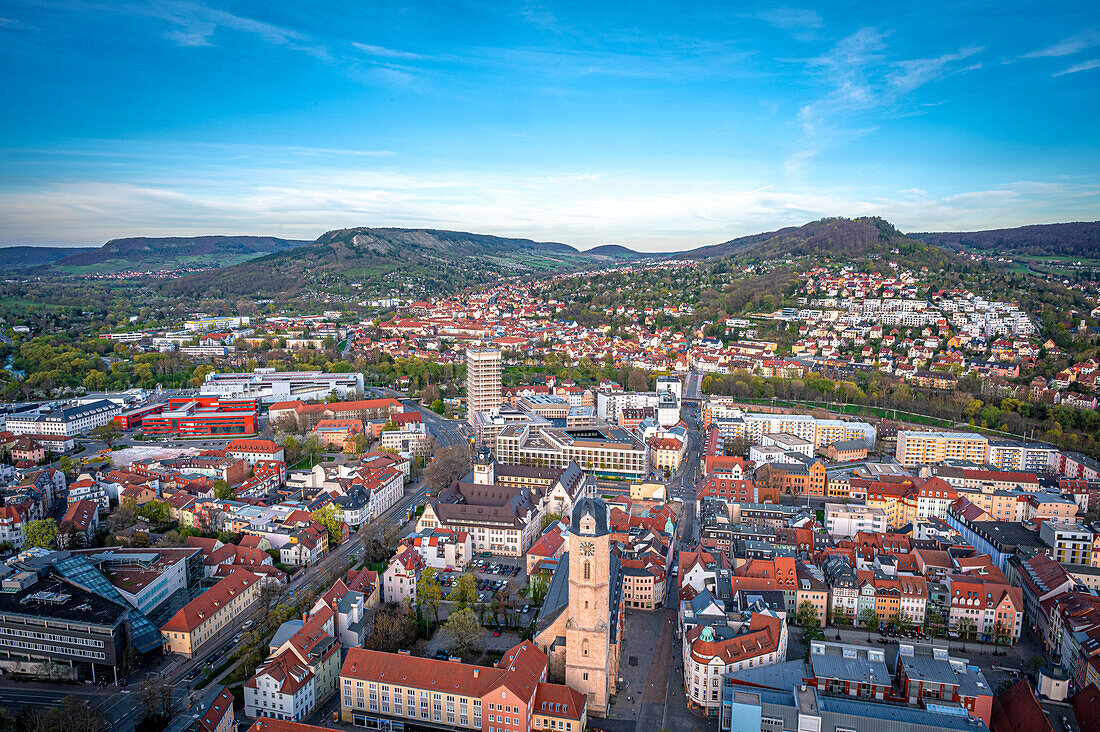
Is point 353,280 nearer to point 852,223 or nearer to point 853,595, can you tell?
point 852,223

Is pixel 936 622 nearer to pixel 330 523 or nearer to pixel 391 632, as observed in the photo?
pixel 391 632

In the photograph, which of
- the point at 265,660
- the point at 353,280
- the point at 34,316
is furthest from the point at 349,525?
the point at 353,280

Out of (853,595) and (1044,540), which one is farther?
(1044,540)

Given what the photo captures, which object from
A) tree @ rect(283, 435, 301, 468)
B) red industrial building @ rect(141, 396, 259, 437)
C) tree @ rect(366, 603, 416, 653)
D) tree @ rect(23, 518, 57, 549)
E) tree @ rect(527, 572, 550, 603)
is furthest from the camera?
red industrial building @ rect(141, 396, 259, 437)

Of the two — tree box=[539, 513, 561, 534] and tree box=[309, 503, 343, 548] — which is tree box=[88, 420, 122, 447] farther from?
tree box=[539, 513, 561, 534]

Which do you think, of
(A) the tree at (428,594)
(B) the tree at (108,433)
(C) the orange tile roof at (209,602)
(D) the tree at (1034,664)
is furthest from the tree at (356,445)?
(D) the tree at (1034,664)

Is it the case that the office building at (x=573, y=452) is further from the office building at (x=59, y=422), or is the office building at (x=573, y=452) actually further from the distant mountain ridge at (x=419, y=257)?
the distant mountain ridge at (x=419, y=257)

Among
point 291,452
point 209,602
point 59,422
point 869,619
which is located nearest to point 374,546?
point 209,602

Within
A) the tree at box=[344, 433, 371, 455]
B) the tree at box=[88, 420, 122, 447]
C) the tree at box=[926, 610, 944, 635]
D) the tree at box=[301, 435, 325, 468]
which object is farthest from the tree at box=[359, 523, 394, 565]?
the tree at box=[88, 420, 122, 447]
